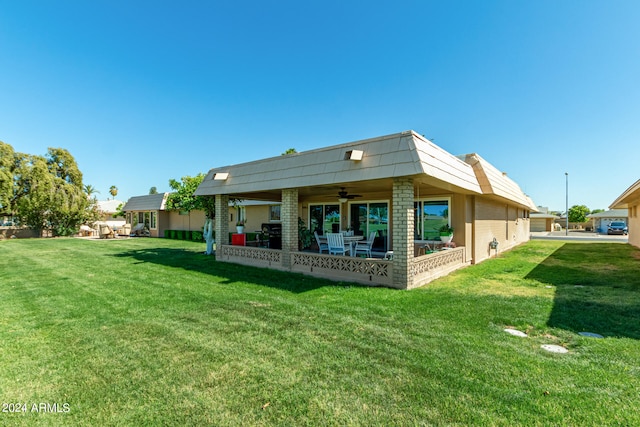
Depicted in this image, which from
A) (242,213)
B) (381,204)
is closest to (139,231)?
(242,213)

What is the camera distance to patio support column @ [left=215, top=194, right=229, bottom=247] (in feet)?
37.8

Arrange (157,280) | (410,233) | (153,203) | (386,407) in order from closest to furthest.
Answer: (386,407), (410,233), (157,280), (153,203)

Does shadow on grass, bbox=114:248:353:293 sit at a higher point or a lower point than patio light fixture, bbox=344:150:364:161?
lower

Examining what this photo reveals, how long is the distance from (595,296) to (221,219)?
11.3 m

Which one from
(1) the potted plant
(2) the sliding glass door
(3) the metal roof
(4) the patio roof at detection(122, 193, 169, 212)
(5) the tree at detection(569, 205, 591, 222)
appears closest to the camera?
(1) the potted plant

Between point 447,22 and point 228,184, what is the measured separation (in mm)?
10905

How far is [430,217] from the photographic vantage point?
10742 millimetres

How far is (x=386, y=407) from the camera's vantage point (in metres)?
2.52

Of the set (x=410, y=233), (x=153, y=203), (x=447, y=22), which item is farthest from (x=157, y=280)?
(x=153, y=203)

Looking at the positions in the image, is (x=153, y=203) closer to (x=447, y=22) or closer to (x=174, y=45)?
(x=174, y=45)

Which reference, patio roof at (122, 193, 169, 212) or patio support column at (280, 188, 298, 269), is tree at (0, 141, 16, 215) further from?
patio support column at (280, 188, 298, 269)

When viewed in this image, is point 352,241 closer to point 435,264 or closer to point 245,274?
point 435,264

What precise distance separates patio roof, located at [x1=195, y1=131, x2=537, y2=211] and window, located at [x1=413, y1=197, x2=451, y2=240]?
72 centimetres

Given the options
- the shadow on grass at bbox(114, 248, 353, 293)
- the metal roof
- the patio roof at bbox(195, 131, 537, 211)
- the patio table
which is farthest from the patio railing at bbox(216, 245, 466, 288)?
the metal roof
